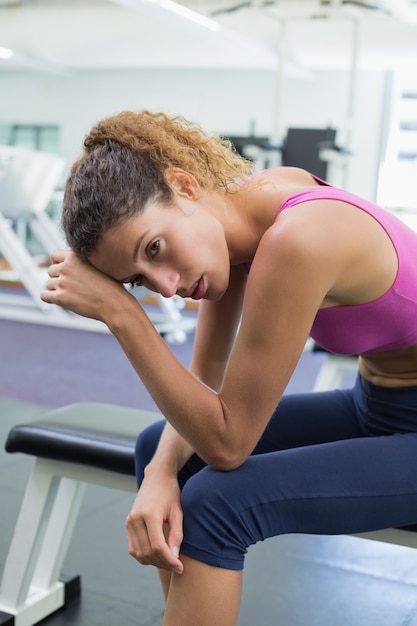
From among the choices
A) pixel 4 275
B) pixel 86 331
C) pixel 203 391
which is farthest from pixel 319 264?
pixel 4 275

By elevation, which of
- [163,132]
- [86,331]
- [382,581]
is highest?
[163,132]

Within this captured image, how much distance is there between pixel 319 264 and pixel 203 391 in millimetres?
228

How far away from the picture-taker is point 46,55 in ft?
21.2

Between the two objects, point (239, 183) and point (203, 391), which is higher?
point (239, 183)

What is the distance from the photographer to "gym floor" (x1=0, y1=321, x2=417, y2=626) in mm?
1578

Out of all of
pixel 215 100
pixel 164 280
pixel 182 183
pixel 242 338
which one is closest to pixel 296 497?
pixel 242 338

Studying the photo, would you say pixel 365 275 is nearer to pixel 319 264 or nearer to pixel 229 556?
pixel 319 264

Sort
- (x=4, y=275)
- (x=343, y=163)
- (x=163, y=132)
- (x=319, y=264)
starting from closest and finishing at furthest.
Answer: (x=319, y=264) < (x=163, y=132) < (x=343, y=163) < (x=4, y=275)

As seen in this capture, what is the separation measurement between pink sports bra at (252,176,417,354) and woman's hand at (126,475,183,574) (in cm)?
32

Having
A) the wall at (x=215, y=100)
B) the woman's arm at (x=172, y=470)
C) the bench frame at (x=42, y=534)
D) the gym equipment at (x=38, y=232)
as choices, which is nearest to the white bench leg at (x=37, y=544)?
the bench frame at (x=42, y=534)

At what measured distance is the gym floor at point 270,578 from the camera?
1.58 meters

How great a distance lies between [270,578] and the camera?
175 cm

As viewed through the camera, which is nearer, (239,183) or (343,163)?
(239,183)

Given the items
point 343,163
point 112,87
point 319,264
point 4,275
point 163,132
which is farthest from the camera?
point 112,87
